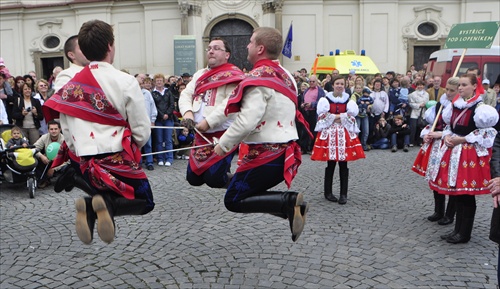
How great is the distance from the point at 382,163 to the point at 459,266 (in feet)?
21.3

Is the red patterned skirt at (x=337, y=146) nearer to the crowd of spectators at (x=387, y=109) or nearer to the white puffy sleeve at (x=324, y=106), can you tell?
the white puffy sleeve at (x=324, y=106)

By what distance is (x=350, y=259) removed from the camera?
5.18 metres

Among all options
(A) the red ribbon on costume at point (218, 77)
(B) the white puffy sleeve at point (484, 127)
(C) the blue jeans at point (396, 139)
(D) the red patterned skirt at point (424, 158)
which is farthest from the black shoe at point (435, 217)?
(C) the blue jeans at point (396, 139)

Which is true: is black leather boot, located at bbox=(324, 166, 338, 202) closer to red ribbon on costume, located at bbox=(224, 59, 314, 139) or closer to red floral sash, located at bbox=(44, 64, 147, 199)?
red ribbon on costume, located at bbox=(224, 59, 314, 139)

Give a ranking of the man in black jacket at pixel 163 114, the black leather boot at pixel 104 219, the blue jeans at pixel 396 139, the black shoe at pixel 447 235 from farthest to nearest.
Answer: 1. the blue jeans at pixel 396 139
2. the man in black jacket at pixel 163 114
3. the black shoe at pixel 447 235
4. the black leather boot at pixel 104 219

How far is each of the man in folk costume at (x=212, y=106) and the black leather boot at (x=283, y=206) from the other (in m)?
0.61

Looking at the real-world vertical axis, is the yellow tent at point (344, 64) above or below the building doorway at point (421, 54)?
below

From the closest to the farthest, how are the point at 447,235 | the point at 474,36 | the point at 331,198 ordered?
the point at 447,235, the point at 331,198, the point at 474,36

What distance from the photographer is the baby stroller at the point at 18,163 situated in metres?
8.60

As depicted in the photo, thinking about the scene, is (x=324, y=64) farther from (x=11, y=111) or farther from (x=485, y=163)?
(x=485, y=163)

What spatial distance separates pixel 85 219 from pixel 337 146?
4.55m

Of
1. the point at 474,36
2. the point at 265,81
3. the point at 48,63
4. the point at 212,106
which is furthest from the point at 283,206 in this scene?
the point at 48,63

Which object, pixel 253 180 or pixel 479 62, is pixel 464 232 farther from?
pixel 479 62

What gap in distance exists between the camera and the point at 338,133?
7.66 metres
